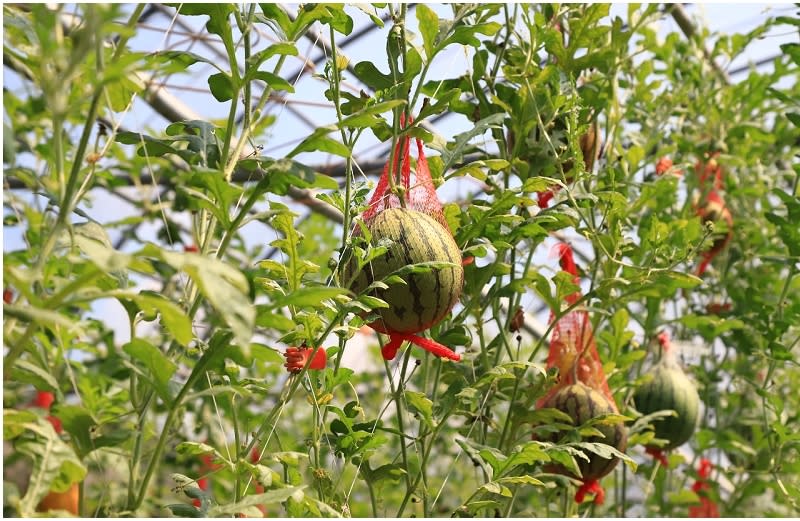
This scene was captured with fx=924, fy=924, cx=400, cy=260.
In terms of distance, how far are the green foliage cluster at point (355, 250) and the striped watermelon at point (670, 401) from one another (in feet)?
0.33

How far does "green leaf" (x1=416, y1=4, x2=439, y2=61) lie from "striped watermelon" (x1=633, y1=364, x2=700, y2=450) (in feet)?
4.06

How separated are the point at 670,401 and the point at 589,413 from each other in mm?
646

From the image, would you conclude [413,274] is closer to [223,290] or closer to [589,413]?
[223,290]

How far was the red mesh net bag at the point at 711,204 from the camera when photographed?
2.78 m

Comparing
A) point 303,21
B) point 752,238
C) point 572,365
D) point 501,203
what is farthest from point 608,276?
point 752,238

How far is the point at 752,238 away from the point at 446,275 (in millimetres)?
2087

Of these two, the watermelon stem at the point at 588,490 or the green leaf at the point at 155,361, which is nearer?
the green leaf at the point at 155,361

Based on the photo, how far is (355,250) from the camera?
1.18 meters

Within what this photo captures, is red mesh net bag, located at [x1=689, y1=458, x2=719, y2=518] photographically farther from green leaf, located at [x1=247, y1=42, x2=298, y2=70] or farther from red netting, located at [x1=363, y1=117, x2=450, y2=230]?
green leaf, located at [x1=247, y1=42, x2=298, y2=70]

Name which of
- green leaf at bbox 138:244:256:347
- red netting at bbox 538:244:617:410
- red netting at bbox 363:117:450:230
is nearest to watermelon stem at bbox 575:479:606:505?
red netting at bbox 538:244:617:410

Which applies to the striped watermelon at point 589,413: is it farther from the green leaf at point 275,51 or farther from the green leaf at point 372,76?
the green leaf at point 275,51

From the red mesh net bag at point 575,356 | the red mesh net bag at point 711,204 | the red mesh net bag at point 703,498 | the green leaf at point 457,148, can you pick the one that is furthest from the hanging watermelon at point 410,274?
the red mesh net bag at point 703,498

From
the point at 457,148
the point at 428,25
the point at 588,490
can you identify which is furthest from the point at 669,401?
the point at 428,25

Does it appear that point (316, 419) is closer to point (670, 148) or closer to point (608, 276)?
point (608, 276)
